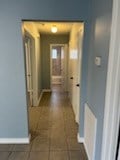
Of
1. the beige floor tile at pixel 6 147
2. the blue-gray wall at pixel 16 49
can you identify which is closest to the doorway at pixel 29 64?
the blue-gray wall at pixel 16 49

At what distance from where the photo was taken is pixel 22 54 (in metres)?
2.36

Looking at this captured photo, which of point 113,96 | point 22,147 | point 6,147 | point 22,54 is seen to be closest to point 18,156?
point 22,147

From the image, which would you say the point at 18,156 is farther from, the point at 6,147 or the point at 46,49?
the point at 46,49

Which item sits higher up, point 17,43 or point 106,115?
point 17,43

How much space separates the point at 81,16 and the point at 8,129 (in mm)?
2186

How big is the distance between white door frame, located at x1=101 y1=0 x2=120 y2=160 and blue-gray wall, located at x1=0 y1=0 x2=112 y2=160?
0.59 feet

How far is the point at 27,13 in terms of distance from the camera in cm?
223

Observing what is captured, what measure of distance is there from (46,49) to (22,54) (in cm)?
406

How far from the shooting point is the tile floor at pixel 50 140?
2.36 meters

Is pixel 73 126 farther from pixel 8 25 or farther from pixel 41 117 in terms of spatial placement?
pixel 8 25

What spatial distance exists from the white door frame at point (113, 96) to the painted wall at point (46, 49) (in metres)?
5.02

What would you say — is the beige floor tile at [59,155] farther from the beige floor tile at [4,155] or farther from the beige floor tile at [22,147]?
the beige floor tile at [4,155]

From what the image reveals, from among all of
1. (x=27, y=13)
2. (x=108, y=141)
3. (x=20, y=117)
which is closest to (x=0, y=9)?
(x=27, y=13)

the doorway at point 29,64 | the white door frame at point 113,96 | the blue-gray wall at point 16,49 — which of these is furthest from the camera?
the doorway at point 29,64
